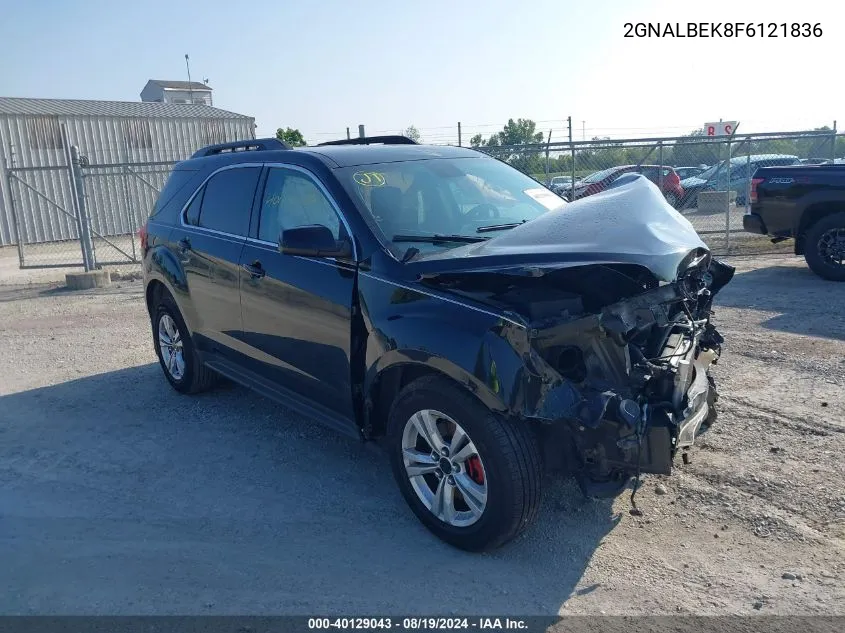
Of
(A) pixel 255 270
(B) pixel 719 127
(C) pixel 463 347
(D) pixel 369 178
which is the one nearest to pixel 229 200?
(A) pixel 255 270

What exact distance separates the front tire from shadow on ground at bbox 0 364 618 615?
0.57 feet

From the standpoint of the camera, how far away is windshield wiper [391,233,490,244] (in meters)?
4.23

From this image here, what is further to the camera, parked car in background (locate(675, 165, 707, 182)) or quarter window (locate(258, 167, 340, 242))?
parked car in background (locate(675, 165, 707, 182))

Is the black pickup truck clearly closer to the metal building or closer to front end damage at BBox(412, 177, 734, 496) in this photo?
front end damage at BBox(412, 177, 734, 496)

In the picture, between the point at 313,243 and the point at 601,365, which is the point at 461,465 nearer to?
the point at 601,365

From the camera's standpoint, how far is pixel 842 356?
6379 mm

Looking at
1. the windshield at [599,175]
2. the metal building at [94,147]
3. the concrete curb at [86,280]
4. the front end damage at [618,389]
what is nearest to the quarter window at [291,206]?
the front end damage at [618,389]

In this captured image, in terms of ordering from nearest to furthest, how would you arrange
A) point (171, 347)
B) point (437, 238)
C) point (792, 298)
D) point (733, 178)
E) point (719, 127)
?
point (437, 238)
point (171, 347)
point (792, 298)
point (733, 178)
point (719, 127)

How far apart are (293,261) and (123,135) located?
2221 cm

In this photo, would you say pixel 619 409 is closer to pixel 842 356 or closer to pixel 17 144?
pixel 842 356

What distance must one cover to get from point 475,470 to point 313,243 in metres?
1.48

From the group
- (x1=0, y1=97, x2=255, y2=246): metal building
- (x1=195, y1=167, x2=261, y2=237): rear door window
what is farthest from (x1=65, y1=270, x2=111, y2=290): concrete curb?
(x1=195, y1=167, x2=261, y2=237): rear door window

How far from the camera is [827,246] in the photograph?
983 centimetres

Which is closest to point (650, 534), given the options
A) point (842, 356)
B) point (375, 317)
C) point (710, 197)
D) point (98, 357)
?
point (375, 317)
